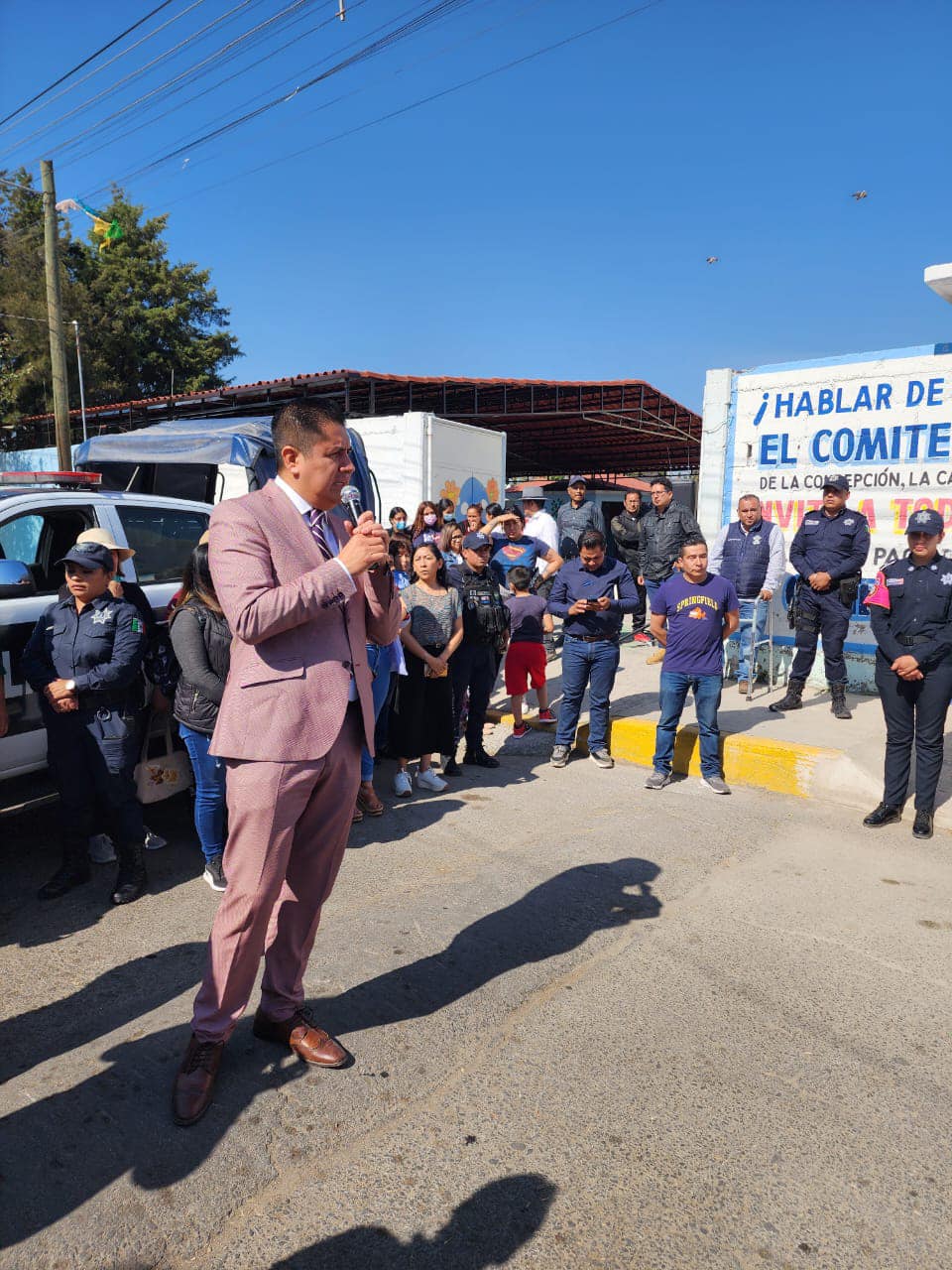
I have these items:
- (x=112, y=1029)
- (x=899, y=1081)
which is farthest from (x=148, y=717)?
(x=899, y=1081)

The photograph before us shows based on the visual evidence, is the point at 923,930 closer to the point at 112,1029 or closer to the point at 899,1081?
the point at 899,1081

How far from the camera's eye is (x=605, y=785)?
243 inches

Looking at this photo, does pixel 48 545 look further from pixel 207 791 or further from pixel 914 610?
pixel 914 610

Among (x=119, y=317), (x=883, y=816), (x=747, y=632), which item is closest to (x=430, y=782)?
(x=883, y=816)

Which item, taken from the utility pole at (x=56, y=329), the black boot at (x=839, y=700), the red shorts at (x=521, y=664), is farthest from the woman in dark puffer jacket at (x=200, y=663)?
the utility pole at (x=56, y=329)

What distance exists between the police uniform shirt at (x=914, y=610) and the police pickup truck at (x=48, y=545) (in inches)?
179

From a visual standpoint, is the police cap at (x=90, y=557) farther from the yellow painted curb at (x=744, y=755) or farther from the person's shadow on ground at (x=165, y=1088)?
the yellow painted curb at (x=744, y=755)

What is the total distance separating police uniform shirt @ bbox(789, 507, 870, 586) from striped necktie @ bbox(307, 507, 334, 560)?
6.14 metres

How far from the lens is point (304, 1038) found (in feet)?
9.34

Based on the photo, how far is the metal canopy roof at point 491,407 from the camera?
18031 millimetres

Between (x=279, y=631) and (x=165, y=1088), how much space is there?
1.57m

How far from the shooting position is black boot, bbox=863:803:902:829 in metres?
5.37

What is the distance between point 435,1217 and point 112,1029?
147 centimetres

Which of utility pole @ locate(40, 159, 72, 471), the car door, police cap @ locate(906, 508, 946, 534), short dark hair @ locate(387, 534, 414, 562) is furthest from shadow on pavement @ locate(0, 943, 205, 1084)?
utility pole @ locate(40, 159, 72, 471)
